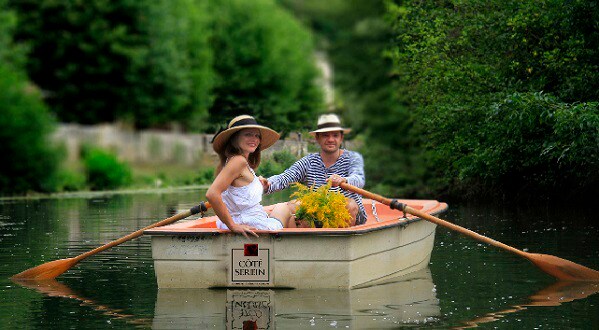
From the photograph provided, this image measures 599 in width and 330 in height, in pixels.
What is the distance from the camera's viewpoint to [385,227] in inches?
461

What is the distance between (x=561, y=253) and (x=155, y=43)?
29.9 m

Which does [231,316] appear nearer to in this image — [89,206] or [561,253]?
[561,253]

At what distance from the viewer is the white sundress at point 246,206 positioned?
37.2 ft

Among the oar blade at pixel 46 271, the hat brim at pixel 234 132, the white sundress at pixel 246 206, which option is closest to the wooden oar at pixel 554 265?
the hat brim at pixel 234 132

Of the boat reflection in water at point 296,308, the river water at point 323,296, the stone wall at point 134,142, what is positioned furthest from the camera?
the stone wall at point 134,142

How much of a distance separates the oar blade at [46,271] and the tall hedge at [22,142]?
56.7 feet

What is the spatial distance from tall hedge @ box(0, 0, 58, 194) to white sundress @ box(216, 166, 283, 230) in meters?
19.0

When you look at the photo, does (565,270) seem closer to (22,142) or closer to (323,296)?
(323,296)

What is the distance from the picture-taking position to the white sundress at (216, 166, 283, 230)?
37.2 feet

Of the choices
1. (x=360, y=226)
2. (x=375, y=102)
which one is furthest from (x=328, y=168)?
(x=375, y=102)

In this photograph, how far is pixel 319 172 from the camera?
12711mm

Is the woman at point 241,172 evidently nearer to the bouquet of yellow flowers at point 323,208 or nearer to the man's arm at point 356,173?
the bouquet of yellow flowers at point 323,208

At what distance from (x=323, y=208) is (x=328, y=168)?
0.97 m

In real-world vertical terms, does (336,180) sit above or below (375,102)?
below
